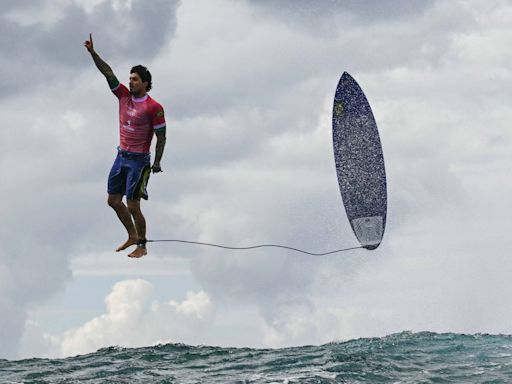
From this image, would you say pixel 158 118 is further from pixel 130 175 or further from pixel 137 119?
pixel 130 175

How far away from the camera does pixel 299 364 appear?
Answer: 19938 mm

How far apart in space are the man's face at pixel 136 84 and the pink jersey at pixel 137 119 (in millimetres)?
181

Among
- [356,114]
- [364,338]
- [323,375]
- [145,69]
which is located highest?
[356,114]

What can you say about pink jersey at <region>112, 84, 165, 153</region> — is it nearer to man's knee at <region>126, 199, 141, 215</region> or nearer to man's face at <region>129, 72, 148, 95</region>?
man's face at <region>129, 72, 148, 95</region>

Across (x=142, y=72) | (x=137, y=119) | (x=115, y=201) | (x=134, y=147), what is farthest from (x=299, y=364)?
(x=142, y=72)

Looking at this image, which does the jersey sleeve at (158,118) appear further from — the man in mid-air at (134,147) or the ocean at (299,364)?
the ocean at (299,364)

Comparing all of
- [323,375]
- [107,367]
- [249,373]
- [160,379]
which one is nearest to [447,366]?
[323,375]

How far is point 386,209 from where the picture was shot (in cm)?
2461

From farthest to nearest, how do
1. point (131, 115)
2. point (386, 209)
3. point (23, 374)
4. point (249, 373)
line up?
point (386, 209)
point (23, 374)
point (249, 373)
point (131, 115)

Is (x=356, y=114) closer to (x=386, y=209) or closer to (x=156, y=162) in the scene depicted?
(x=386, y=209)

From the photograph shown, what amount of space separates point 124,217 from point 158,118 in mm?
2590

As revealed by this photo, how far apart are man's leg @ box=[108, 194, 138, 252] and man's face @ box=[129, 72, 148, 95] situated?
100 inches

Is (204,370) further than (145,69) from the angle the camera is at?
Yes

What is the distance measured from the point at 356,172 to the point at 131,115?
372 inches
